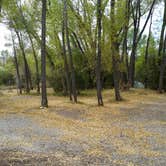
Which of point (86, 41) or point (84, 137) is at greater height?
point (86, 41)

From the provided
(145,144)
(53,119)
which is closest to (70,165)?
(145,144)

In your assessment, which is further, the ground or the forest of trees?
the forest of trees

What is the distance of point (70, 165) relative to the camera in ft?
22.7

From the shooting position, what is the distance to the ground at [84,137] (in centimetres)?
739

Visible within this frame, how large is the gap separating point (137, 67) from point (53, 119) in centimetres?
1971

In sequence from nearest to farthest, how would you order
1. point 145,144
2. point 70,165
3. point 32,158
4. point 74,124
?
point 70,165, point 32,158, point 145,144, point 74,124

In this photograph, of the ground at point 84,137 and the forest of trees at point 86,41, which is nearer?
the ground at point 84,137

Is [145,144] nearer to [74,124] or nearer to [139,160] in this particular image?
[139,160]

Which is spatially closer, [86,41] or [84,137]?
[84,137]

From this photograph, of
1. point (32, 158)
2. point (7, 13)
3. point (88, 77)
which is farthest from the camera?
point (88, 77)

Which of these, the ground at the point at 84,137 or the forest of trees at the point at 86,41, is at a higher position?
the forest of trees at the point at 86,41

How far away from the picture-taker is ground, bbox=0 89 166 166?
291 inches

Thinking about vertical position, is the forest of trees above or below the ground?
above

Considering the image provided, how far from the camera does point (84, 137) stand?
32.6 feet
